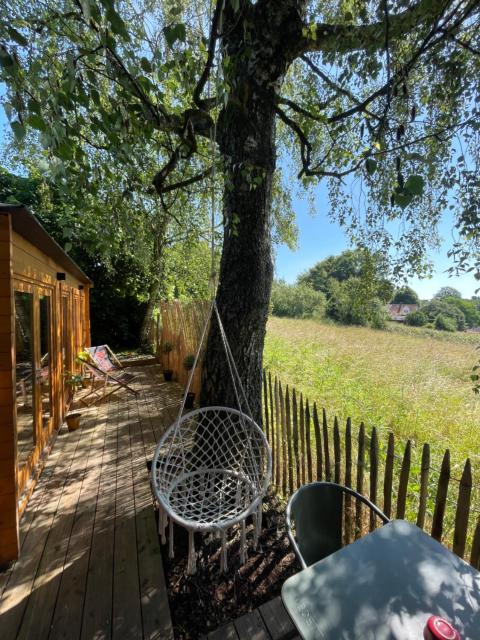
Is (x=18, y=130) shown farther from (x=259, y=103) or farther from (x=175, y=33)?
(x=259, y=103)

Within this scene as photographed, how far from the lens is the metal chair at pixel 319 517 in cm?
146

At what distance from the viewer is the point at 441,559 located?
111cm

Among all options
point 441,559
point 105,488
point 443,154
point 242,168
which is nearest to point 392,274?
point 443,154

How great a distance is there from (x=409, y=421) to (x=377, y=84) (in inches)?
153

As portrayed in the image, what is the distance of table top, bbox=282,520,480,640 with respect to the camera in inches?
34.9

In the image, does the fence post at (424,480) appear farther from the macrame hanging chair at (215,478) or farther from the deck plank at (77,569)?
the deck plank at (77,569)

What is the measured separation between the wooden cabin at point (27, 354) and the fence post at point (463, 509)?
2593 millimetres

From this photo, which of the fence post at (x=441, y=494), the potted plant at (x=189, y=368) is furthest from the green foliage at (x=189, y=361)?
the fence post at (x=441, y=494)

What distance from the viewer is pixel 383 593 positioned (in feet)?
3.22

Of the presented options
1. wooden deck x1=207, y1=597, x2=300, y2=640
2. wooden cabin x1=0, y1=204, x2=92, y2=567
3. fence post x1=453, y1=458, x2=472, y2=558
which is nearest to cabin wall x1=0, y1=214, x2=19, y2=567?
wooden cabin x1=0, y1=204, x2=92, y2=567

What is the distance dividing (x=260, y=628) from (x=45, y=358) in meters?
3.24

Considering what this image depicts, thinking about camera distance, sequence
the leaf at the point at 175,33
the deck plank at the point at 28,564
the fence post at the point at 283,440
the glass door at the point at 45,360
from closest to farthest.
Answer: the leaf at the point at 175,33, the deck plank at the point at 28,564, the fence post at the point at 283,440, the glass door at the point at 45,360

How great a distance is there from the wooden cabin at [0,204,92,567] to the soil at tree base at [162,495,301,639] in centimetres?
110

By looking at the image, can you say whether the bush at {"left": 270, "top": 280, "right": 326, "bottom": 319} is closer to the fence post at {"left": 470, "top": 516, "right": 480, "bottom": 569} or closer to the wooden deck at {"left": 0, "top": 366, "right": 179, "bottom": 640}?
the wooden deck at {"left": 0, "top": 366, "right": 179, "bottom": 640}
